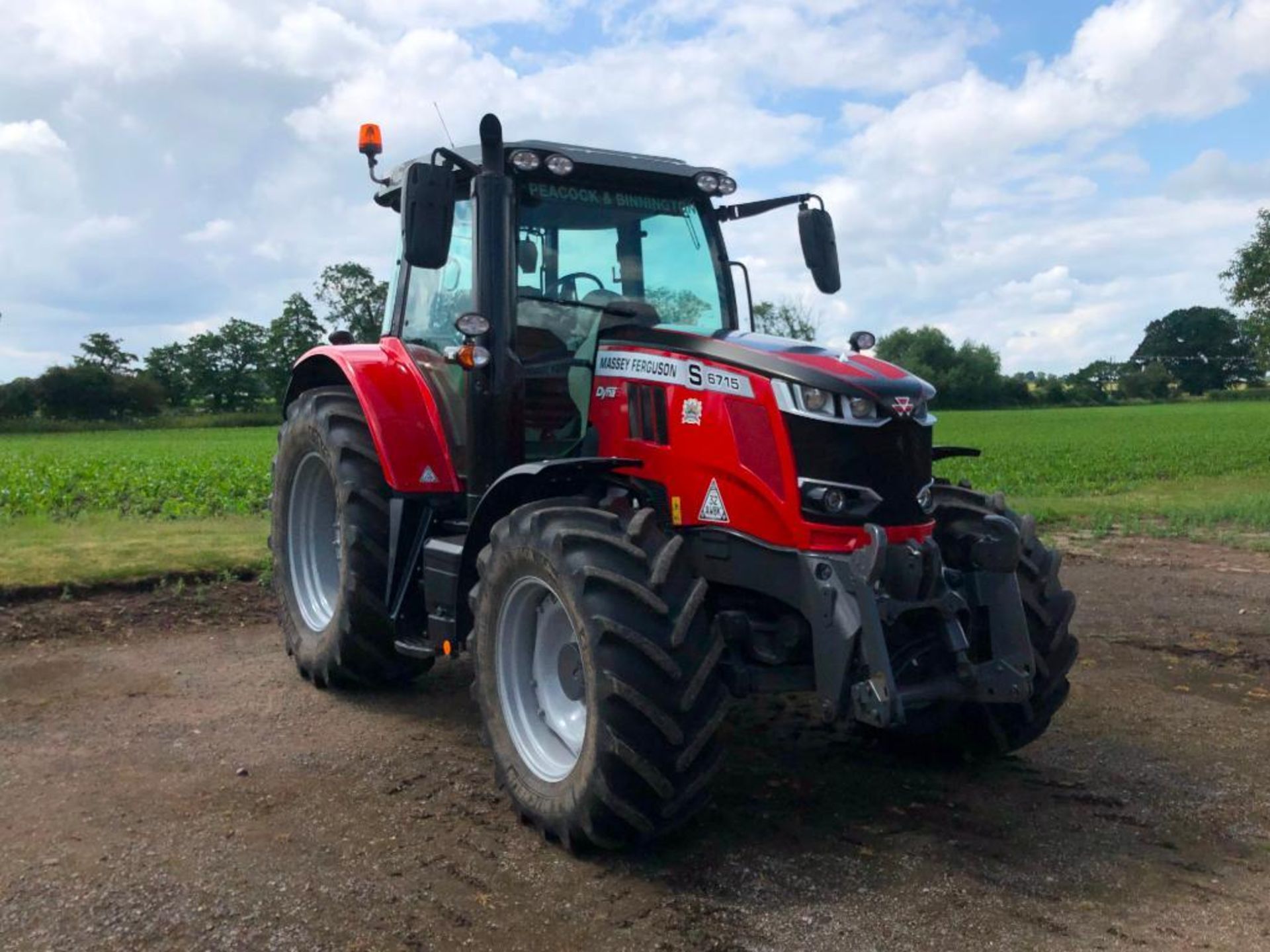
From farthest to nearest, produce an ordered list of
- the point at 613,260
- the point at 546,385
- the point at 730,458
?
the point at 613,260 < the point at 546,385 < the point at 730,458

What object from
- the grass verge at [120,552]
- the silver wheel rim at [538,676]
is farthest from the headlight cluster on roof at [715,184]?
the grass verge at [120,552]

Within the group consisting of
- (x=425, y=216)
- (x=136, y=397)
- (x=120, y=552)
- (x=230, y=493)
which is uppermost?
(x=425, y=216)

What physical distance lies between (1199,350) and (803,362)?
111 meters

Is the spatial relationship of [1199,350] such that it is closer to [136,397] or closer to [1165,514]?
[136,397]

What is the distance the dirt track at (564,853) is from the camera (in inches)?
141

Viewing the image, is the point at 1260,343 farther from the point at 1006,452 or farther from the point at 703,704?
the point at 703,704

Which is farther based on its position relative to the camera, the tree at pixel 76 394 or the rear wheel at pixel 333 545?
Answer: the tree at pixel 76 394

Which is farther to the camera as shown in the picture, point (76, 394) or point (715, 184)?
point (76, 394)

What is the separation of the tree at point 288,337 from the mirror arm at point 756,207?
65.6 meters

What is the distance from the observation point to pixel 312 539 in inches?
274

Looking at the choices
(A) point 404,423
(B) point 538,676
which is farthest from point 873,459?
(A) point 404,423

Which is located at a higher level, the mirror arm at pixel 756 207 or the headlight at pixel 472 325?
the mirror arm at pixel 756 207

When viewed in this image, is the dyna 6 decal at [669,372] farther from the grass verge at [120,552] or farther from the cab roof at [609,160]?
the grass verge at [120,552]

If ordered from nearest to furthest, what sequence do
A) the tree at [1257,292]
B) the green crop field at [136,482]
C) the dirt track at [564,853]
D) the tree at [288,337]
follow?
the dirt track at [564,853]
the green crop field at [136,482]
the tree at [1257,292]
the tree at [288,337]
